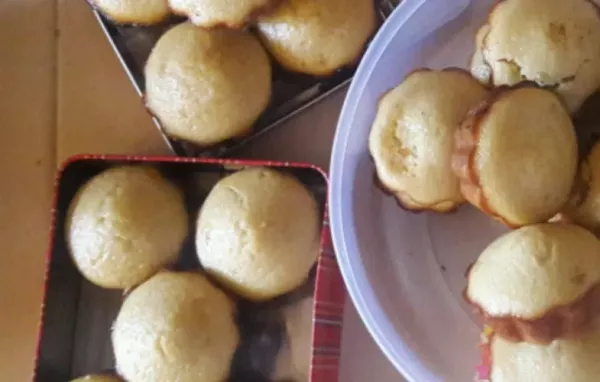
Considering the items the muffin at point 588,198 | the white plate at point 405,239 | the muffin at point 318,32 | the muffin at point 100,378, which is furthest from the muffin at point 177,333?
the muffin at point 588,198

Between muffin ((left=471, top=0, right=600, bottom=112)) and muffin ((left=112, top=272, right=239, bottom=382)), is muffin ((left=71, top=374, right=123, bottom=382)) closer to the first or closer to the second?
muffin ((left=112, top=272, right=239, bottom=382))

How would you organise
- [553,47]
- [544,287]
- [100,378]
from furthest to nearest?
[100,378]
[553,47]
[544,287]

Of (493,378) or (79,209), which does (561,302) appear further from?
(79,209)

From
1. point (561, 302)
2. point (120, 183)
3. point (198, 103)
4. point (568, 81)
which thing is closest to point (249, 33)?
point (198, 103)

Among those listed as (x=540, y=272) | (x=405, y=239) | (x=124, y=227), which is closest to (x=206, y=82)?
(x=124, y=227)

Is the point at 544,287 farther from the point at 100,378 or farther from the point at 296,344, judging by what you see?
the point at 100,378
